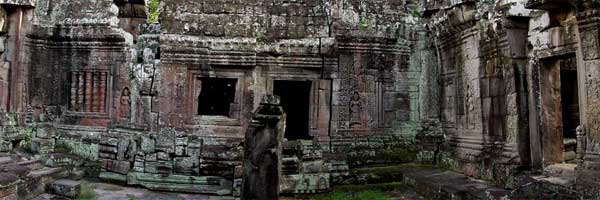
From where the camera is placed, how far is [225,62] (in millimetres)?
8969

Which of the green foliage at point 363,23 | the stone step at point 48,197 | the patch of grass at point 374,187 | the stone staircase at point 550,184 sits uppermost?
the green foliage at point 363,23

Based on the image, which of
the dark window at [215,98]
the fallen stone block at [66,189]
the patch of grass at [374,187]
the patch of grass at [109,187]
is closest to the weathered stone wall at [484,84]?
the patch of grass at [374,187]

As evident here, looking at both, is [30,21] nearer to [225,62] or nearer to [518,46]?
[225,62]

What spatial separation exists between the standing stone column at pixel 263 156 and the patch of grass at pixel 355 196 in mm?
2449

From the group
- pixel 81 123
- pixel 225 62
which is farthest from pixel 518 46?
pixel 81 123

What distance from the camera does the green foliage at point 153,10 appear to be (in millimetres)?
9777

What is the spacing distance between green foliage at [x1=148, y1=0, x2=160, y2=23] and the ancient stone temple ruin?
60 millimetres

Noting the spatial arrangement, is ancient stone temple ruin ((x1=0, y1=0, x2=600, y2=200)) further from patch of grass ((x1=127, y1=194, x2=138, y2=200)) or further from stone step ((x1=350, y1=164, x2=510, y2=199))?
patch of grass ((x1=127, y1=194, x2=138, y2=200))

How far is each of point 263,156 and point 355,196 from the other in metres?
2.89

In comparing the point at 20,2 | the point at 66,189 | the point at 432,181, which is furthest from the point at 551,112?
the point at 20,2

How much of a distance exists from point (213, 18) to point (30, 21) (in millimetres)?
4554

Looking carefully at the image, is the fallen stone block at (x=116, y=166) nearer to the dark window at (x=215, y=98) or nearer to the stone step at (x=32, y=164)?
the stone step at (x=32, y=164)

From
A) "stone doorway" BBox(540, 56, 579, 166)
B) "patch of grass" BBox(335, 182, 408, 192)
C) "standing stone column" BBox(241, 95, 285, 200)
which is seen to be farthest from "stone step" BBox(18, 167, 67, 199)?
"stone doorway" BBox(540, 56, 579, 166)

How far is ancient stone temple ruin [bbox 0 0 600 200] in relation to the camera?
727 centimetres
